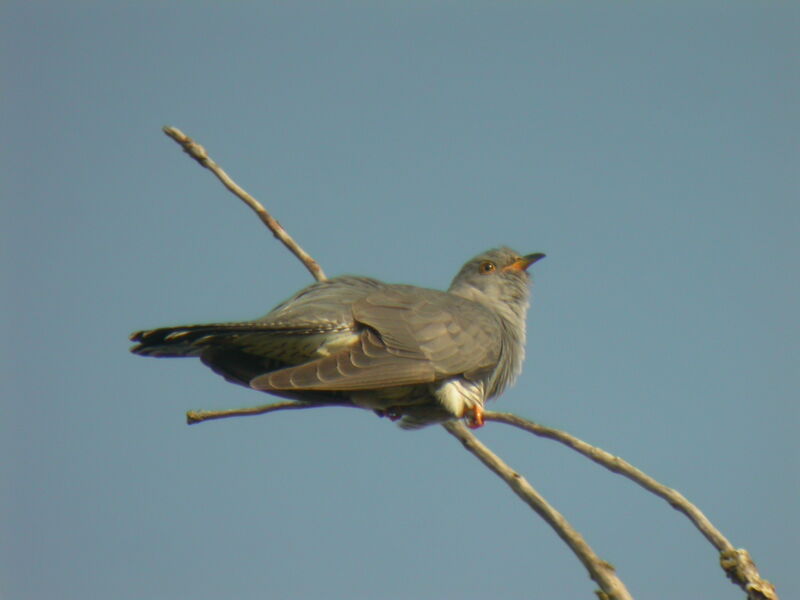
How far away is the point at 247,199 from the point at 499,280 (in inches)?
80.9

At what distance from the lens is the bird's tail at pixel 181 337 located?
164 inches

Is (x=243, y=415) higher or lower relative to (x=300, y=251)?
lower

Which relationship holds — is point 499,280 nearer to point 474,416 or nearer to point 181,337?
point 474,416

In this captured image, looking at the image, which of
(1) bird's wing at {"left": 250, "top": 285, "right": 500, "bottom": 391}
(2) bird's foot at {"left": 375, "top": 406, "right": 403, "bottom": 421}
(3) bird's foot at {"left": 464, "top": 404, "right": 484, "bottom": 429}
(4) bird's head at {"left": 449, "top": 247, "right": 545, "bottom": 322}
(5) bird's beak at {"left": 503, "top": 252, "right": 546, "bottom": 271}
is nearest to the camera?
(1) bird's wing at {"left": 250, "top": 285, "right": 500, "bottom": 391}

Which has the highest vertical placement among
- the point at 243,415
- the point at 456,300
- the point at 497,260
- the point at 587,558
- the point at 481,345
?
the point at 497,260

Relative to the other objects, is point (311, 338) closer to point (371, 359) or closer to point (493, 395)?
point (371, 359)

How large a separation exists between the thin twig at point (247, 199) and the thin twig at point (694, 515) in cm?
195

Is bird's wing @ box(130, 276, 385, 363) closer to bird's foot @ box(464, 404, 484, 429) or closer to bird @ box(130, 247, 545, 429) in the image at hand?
bird @ box(130, 247, 545, 429)

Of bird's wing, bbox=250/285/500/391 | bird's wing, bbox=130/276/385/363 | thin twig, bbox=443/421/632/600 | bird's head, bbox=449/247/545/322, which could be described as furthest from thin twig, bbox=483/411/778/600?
bird's head, bbox=449/247/545/322

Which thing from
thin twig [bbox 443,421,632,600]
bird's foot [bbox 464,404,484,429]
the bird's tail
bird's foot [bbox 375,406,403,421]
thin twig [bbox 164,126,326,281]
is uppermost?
thin twig [bbox 164,126,326,281]

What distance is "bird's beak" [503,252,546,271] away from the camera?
21.0ft

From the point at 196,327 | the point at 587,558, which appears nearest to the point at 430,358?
the point at 196,327

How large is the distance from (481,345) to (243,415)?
149cm

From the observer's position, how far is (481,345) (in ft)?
16.6
